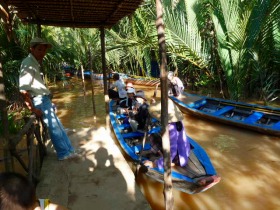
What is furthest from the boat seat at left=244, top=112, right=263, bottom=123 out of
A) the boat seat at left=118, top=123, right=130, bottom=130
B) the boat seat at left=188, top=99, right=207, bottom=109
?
the boat seat at left=118, top=123, right=130, bottom=130

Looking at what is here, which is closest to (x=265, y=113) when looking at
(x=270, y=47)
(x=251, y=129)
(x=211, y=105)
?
(x=251, y=129)

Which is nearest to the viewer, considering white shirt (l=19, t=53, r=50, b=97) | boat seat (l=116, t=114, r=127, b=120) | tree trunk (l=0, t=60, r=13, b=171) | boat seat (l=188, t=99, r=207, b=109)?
tree trunk (l=0, t=60, r=13, b=171)

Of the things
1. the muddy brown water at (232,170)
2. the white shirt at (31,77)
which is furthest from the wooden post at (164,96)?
the white shirt at (31,77)

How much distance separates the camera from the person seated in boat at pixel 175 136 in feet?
10.6

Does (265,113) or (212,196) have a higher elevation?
(265,113)

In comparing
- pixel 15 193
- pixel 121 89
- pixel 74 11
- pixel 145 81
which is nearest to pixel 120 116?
pixel 121 89

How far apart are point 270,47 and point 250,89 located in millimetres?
2228

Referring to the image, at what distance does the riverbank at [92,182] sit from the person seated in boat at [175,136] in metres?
0.67

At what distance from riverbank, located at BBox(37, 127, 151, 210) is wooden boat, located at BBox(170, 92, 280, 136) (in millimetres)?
3464

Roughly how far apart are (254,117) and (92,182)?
445 centimetres

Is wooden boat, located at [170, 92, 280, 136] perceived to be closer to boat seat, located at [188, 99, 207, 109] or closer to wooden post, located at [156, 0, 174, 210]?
boat seat, located at [188, 99, 207, 109]

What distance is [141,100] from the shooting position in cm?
574

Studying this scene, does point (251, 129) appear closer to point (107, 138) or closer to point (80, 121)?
point (107, 138)

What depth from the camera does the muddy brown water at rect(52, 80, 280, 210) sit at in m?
3.65
